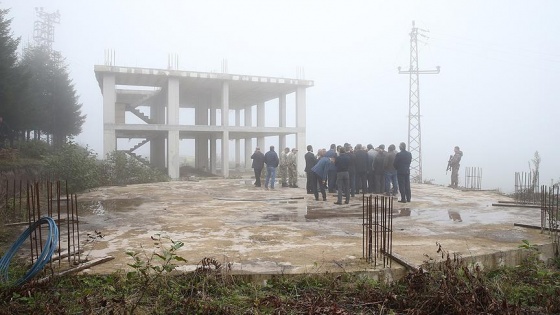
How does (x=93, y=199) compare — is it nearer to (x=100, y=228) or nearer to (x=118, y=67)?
(x=100, y=228)

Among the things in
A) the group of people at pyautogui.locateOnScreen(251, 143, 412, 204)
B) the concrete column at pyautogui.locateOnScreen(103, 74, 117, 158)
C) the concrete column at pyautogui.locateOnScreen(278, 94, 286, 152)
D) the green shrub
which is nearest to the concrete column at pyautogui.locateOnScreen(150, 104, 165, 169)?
the concrete column at pyautogui.locateOnScreen(103, 74, 117, 158)

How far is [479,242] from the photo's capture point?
5.77 meters

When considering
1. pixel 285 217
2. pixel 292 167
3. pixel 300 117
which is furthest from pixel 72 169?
pixel 300 117

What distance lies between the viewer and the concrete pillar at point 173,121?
71.5ft

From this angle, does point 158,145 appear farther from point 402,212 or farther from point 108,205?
point 402,212

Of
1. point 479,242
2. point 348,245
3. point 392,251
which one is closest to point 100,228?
point 348,245

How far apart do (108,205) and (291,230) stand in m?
5.62

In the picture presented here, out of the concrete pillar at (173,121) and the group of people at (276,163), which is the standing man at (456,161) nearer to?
the group of people at (276,163)

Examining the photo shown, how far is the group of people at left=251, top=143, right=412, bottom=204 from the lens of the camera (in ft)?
34.4

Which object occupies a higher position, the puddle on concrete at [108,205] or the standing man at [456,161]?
the standing man at [456,161]

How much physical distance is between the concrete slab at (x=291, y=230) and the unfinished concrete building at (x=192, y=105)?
35.7 feet

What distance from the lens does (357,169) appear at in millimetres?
12086

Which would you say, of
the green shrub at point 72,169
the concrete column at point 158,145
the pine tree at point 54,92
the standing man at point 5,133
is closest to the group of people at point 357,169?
the green shrub at point 72,169

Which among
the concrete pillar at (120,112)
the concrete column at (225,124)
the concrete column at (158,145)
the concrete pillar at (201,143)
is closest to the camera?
the concrete column at (225,124)
